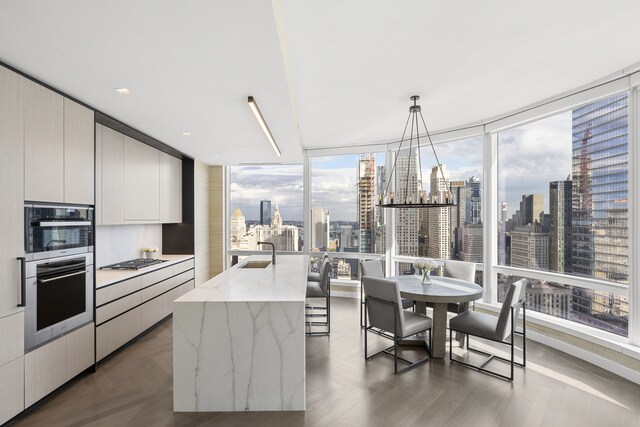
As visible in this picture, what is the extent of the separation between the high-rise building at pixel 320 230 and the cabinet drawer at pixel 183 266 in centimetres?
211

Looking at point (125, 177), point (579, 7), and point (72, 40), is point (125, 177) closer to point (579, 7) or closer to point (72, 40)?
point (72, 40)

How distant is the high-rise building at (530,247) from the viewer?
3754 mm

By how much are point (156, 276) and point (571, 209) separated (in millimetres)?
5010

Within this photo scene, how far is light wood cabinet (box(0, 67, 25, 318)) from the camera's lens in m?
2.07

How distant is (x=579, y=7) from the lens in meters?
1.95

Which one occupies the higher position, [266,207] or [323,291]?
[266,207]

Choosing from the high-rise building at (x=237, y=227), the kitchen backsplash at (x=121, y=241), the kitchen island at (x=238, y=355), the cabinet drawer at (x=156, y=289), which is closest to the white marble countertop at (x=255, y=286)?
the kitchen island at (x=238, y=355)

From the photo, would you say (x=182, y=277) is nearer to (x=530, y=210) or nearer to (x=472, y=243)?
(x=472, y=243)

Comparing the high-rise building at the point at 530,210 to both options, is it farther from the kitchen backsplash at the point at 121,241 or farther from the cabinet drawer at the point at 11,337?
the kitchen backsplash at the point at 121,241

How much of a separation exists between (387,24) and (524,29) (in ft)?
3.16

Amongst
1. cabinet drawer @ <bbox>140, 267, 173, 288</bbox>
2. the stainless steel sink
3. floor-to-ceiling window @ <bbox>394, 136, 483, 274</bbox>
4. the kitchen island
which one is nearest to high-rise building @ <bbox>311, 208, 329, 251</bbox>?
floor-to-ceiling window @ <bbox>394, 136, 483, 274</bbox>

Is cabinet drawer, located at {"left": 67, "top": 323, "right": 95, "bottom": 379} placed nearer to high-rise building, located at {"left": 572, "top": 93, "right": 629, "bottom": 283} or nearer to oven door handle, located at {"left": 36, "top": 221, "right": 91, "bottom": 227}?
oven door handle, located at {"left": 36, "top": 221, "right": 91, "bottom": 227}

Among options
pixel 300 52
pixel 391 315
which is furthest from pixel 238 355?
pixel 300 52

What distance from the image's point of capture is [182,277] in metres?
4.79
